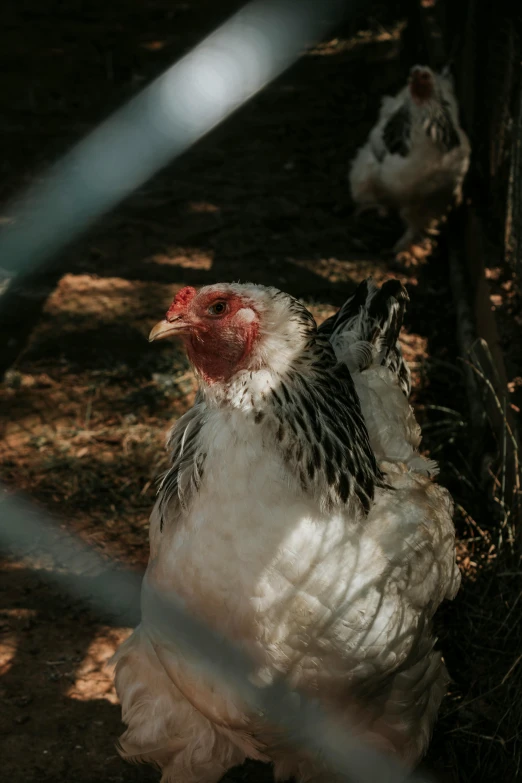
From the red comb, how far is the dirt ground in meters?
1.36

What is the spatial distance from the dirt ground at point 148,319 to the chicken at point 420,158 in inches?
11.4

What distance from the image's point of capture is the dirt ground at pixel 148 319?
2.54 metres

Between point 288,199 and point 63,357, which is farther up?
point 288,199

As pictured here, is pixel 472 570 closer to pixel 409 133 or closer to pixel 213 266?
pixel 213 266

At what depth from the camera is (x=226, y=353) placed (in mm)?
1901

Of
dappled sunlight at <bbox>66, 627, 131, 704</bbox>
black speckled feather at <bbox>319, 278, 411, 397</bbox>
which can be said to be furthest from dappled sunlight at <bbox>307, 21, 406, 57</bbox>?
dappled sunlight at <bbox>66, 627, 131, 704</bbox>

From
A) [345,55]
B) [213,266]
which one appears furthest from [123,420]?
[345,55]

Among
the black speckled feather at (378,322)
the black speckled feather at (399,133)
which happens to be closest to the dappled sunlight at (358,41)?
the black speckled feather at (399,133)

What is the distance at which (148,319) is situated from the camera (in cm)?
441

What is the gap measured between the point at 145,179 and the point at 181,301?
4208 millimetres

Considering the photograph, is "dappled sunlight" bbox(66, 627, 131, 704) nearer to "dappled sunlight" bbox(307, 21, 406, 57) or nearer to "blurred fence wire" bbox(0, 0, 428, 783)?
"blurred fence wire" bbox(0, 0, 428, 783)

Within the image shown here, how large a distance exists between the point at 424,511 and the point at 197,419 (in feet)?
2.17

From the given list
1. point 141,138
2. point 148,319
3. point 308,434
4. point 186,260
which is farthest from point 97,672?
point 141,138

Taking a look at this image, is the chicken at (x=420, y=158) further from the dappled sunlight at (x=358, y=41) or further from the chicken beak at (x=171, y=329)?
the chicken beak at (x=171, y=329)
